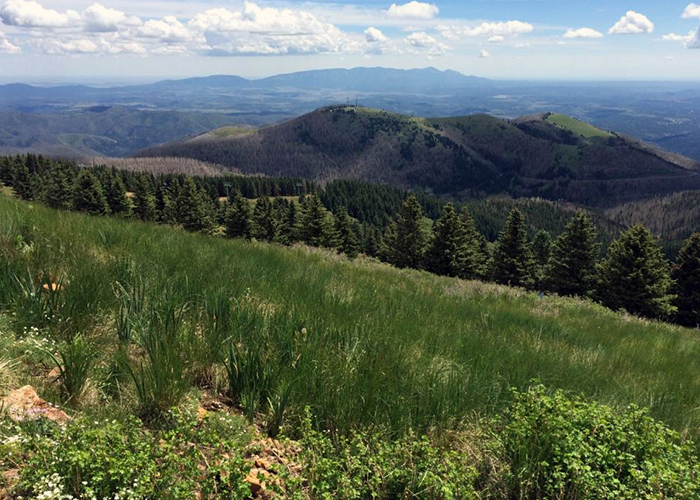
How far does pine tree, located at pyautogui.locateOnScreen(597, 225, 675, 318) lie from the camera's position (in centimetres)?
3494

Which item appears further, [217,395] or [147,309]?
[147,309]

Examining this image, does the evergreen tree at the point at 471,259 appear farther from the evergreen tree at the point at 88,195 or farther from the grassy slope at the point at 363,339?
the evergreen tree at the point at 88,195

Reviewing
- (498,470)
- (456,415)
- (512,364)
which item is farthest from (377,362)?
(512,364)

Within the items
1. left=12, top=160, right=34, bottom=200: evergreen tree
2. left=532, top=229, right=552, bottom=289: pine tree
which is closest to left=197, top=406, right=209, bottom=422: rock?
left=532, top=229, right=552, bottom=289: pine tree

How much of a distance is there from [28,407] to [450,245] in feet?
148

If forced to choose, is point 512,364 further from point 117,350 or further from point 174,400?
point 117,350

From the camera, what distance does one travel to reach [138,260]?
541 centimetres

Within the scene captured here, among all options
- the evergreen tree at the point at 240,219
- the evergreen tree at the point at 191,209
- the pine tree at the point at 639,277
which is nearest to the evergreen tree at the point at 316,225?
the evergreen tree at the point at 240,219

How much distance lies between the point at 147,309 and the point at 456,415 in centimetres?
299

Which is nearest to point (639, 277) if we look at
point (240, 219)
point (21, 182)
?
point (240, 219)

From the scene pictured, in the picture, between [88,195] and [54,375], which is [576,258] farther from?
[88,195]

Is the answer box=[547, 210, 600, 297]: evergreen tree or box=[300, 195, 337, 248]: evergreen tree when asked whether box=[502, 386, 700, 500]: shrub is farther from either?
box=[300, 195, 337, 248]: evergreen tree

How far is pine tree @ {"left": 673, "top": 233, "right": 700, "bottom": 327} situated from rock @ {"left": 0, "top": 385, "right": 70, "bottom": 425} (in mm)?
49056

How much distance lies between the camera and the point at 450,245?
1789 inches
